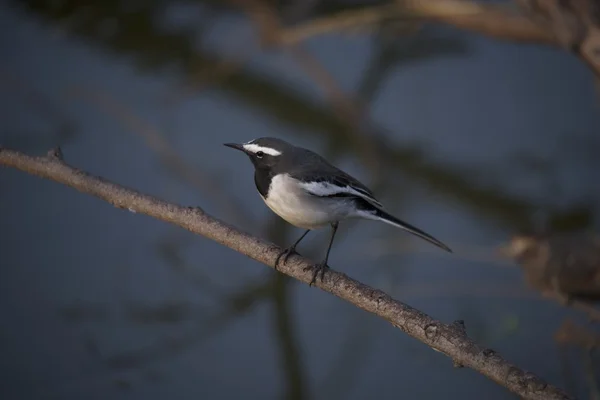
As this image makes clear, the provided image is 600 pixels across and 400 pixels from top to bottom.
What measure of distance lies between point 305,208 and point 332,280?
43cm

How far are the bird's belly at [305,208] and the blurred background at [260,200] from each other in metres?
1.25

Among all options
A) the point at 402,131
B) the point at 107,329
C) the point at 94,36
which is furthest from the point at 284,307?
the point at 94,36

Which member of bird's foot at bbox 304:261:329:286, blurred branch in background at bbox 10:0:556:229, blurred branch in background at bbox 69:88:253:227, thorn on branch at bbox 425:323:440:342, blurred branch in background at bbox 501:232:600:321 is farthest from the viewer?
blurred branch in background at bbox 10:0:556:229

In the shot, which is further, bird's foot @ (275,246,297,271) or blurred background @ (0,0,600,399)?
blurred background @ (0,0,600,399)

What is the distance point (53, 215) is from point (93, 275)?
0.56m

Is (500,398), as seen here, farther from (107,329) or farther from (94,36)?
(94,36)

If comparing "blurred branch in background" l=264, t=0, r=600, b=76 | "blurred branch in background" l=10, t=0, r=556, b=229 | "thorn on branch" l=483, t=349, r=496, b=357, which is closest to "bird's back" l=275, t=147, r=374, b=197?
"thorn on branch" l=483, t=349, r=496, b=357

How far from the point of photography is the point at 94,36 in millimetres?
6766

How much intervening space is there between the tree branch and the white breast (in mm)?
193

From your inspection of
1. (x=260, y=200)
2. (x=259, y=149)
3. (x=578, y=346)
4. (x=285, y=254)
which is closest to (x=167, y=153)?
(x=260, y=200)

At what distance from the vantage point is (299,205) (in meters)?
3.50

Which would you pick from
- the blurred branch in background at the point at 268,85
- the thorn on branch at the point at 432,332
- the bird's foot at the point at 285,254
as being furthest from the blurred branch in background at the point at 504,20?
the thorn on branch at the point at 432,332

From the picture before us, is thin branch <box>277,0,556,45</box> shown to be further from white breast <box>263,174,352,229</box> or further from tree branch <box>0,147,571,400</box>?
tree branch <box>0,147,571,400</box>

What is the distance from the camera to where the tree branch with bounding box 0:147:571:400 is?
2.59 m
